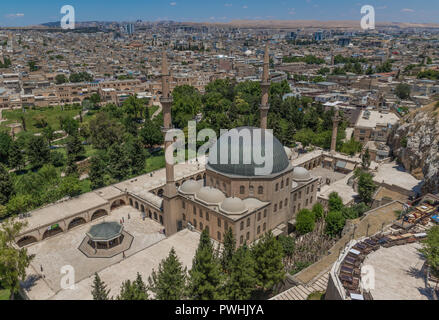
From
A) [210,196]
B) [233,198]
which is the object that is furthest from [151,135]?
[233,198]

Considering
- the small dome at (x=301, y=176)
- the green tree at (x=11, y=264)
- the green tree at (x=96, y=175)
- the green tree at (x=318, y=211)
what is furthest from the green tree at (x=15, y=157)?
the green tree at (x=318, y=211)

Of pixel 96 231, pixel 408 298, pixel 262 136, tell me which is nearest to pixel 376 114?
pixel 262 136

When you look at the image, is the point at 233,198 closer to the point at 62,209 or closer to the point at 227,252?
the point at 227,252

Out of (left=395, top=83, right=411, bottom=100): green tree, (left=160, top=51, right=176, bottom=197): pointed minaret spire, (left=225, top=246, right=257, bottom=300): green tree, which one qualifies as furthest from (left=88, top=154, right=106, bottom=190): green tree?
(left=395, top=83, right=411, bottom=100): green tree

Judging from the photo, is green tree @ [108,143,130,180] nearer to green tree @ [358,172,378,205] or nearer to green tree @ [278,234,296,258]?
green tree @ [278,234,296,258]

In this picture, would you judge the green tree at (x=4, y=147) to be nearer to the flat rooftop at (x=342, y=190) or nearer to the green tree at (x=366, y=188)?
the flat rooftop at (x=342, y=190)

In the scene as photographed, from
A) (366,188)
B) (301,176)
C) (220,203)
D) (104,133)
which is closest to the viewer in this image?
(220,203)

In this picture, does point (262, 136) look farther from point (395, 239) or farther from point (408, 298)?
Result: point (408, 298)
